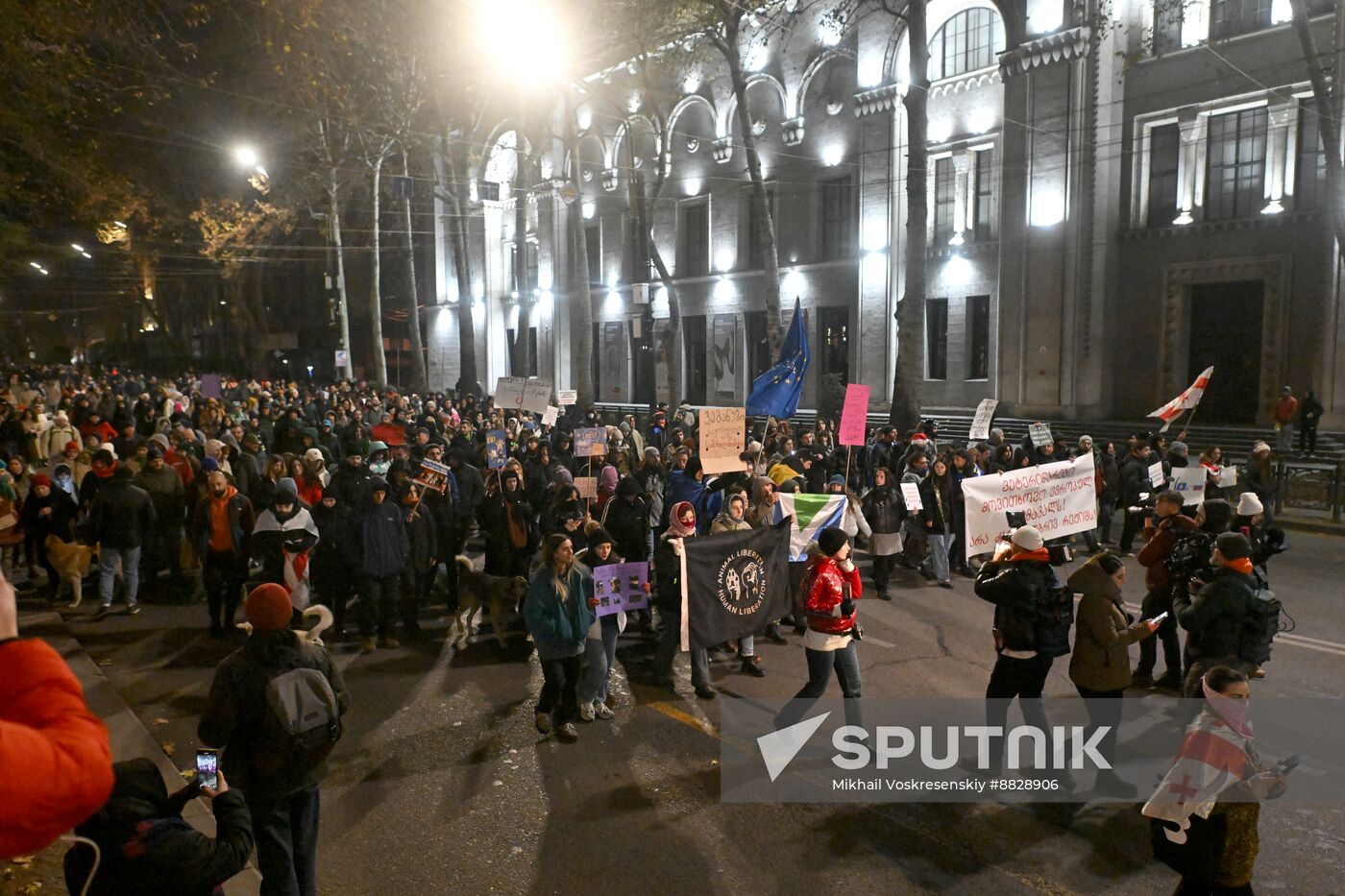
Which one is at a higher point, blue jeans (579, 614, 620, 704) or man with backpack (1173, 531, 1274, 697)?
man with backpack (1173, 531, 1274, 697)

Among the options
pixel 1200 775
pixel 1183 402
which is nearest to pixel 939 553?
pixel 1183 402

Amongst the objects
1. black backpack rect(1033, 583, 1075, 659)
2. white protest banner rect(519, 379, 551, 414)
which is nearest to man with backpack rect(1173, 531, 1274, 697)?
black backpack rect(1033, 583, 1075, 659)

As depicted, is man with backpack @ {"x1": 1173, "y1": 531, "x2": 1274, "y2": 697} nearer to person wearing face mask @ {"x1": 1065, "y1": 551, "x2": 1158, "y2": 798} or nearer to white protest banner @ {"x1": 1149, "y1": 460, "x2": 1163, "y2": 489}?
person wearing face mask @ {"x1": 1065, "y1": 551, "x2": 1158, "y2": 798}

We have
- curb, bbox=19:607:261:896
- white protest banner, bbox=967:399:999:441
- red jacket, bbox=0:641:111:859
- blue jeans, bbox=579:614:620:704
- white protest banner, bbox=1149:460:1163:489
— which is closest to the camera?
red jacket, bbox=0:641:111:859

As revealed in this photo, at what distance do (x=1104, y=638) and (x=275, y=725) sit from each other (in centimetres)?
469

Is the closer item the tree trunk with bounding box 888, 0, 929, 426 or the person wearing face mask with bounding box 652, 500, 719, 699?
the person wearing face mask with bounding box 652, 500, 719, 699

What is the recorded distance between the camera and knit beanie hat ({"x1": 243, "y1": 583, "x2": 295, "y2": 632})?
388 cm

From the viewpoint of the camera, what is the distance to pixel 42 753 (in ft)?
5.45

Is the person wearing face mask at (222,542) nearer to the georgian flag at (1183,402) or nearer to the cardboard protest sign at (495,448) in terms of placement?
the cardboard protest sign at (495,448)

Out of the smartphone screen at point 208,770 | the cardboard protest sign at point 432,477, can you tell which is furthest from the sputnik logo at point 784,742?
the cardboard protest sign at point 432,477

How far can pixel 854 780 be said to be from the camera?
5871 mm

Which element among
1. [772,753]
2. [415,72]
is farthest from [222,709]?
[415,72]

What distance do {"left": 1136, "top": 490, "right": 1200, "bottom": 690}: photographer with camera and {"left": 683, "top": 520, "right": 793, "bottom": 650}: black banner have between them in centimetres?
291

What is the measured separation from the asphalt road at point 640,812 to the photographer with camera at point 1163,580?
0.95 feet
